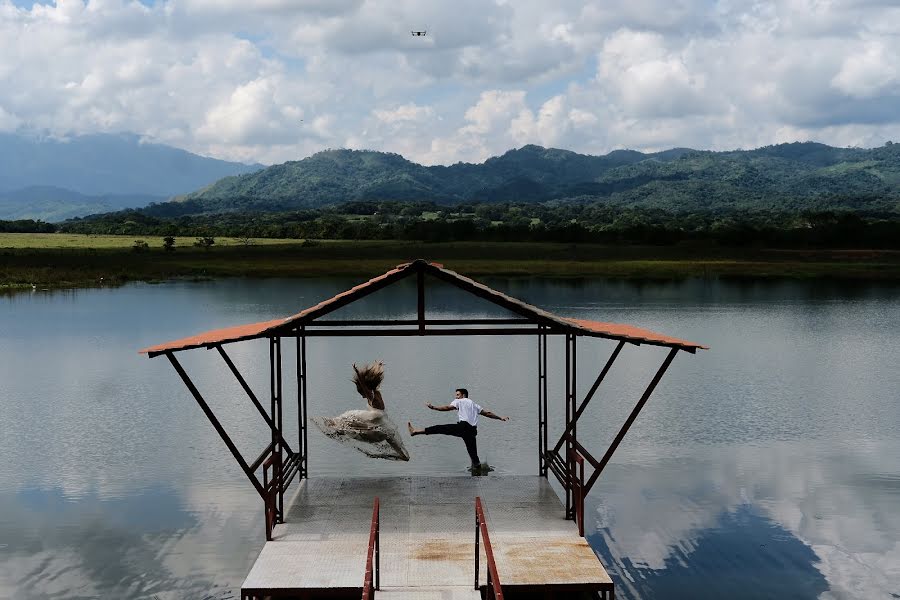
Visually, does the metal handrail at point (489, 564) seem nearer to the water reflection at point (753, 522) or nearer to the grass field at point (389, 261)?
the water reflection at point (753, 522)

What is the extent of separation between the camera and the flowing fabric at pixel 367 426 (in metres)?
13.2

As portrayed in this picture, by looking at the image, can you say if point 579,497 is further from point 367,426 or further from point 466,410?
point 466,410

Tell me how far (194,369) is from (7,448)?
37.4 feet

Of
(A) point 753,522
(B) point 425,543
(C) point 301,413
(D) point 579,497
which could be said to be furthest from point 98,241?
(D) point 579,497

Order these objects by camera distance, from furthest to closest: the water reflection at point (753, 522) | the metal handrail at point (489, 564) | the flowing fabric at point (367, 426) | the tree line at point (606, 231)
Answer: the tree line at point (606, 231) → the flowing fabric at point (367, 426) → the water reflection at point (753, 522) → the metal handrail at point (489, 564)

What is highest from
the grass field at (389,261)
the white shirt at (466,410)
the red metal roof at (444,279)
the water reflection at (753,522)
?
the red metal roof at (444,279)

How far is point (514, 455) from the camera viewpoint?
63.4 ft

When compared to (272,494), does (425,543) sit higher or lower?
lower

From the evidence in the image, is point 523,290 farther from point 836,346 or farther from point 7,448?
point 7,448

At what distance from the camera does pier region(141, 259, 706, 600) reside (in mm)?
10422

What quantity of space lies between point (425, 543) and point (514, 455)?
7768mm

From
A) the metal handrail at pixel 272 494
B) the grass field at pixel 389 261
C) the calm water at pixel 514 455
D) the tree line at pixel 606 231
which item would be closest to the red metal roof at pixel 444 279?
the metal handrail at pixel 272 494

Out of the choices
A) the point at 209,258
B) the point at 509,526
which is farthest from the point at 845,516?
the point at 209,258

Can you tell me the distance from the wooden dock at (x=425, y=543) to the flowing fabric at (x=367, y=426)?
80 cm
